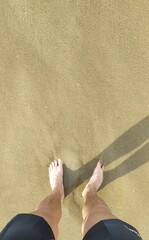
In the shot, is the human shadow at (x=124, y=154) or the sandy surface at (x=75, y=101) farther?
the human shadow at (x=124, y=154)

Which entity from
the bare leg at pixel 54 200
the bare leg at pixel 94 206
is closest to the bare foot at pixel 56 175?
the bare leg at pixel 54 200

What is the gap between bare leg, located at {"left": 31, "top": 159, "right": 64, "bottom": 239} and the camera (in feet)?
8.71

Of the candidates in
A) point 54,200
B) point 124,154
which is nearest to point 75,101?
point 124,154

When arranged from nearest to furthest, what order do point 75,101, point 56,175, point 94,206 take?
1. point 94,206
2. point 75,101
3. point 56,175

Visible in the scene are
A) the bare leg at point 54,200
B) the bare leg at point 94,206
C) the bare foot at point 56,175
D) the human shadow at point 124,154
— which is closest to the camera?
the bare leg at point 94,206

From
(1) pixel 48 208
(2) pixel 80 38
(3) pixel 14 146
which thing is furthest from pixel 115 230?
(2) pixel 80 38

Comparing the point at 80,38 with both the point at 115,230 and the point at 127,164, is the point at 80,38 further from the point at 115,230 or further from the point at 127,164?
the point at 115,230

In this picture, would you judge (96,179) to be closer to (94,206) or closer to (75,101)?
(94,206)

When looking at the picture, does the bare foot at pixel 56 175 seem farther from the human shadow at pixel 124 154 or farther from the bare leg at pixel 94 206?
the bare leg at pixel 94 206

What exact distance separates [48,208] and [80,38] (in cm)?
150

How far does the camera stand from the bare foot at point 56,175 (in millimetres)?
2982

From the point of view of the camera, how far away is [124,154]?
2930 mm

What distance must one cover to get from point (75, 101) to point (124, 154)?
2.19 feet

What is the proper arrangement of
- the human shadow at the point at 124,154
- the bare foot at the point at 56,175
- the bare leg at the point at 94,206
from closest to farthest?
the bare leg at the point at 94,206 < the human shadow at the point at 124,154 < the bare foot at the point at 56,175
